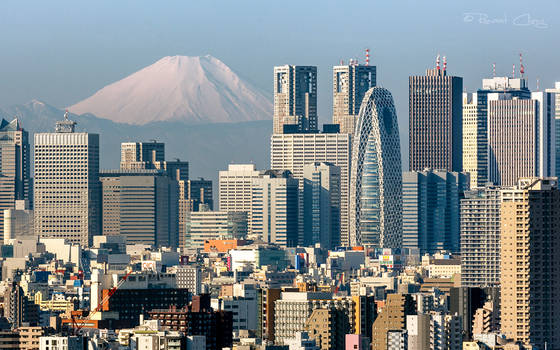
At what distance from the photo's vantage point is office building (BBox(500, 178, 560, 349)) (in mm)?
104750

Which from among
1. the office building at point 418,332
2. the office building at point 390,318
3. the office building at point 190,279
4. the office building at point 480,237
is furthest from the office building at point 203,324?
the office building at point 480,237

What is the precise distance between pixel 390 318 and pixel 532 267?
9.98 m

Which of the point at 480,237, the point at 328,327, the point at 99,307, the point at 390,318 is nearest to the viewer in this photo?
the point at 328,327

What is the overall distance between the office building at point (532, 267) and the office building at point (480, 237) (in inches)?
1668

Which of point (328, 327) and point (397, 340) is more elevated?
point (328, 327)

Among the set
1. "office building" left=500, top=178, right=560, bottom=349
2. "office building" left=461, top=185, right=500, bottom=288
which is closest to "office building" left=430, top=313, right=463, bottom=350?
"office building" left=500, top=178, right=560, bottom=349

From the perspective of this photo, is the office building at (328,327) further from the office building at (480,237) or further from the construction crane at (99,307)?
the office building at (480,237)

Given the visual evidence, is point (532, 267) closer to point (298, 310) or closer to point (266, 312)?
point (298, 310)

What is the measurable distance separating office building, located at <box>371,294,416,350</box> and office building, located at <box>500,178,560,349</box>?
16.3 feet

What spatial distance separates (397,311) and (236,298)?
57.8 feet

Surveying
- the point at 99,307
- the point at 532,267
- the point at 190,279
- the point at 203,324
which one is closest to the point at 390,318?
the point at 532,267

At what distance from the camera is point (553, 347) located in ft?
340

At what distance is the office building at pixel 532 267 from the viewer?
344ft

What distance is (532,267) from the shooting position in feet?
348
